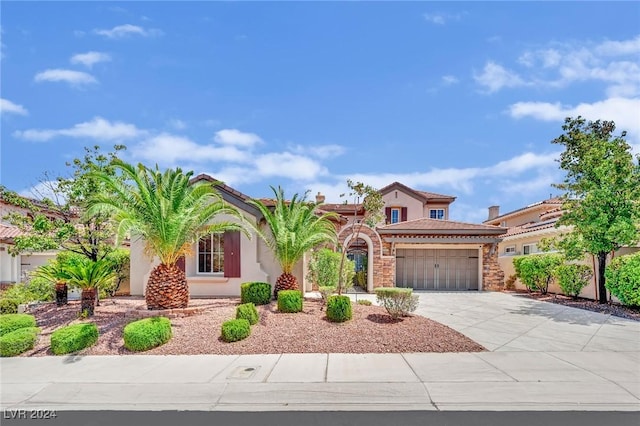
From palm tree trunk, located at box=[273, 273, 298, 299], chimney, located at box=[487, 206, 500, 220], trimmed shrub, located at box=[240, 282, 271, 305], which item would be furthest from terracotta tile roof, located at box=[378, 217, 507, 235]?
chimney, located at box=[487, 206, 500, 220]

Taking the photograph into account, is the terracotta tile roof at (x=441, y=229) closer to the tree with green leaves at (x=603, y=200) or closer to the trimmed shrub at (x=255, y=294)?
the tree with green leaves at (x=603, y=200)

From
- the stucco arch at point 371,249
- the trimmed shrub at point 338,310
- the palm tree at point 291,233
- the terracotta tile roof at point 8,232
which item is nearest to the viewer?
the trimmed shrub at point 338,310

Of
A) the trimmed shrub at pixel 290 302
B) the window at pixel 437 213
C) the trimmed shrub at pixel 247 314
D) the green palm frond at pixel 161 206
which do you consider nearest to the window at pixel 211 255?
the green palm frond at pixel 161 206

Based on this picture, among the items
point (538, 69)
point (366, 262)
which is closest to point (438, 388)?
point (538, 69)

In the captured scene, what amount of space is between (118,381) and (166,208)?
15.6 feet

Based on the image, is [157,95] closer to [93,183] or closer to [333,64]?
[93,183]

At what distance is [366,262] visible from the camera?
20672 mm

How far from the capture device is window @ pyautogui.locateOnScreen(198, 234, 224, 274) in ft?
47.8

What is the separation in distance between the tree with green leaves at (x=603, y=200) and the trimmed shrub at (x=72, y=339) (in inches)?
648

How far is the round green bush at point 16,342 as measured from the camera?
310 inches

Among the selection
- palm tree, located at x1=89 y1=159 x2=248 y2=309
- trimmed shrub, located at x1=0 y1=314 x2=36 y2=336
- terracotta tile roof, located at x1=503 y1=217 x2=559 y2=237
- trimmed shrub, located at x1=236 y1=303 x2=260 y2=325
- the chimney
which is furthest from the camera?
the chimney

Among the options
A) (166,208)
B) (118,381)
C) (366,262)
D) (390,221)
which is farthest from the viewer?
(390,221)

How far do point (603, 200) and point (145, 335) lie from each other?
1574 cm

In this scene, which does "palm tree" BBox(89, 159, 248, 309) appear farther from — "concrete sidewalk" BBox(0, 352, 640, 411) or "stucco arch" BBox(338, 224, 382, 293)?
"stucco arch" BBox(338, 224, 382, 293)
